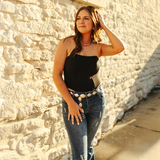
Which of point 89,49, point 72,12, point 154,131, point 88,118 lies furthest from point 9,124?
Result: point 154,131

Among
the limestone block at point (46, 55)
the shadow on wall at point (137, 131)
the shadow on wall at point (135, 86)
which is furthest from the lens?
the shadow on wall at point (135, 86)

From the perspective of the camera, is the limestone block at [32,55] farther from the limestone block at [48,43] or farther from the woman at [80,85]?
the woman at [80,85]

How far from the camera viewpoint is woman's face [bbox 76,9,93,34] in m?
1.67

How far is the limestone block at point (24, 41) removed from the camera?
1919 millimetres

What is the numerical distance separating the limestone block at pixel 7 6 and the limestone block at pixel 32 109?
1045mm

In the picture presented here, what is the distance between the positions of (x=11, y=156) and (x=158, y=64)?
6.49 metres

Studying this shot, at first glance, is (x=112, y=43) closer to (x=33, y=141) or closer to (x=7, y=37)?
(x=7, y=37)

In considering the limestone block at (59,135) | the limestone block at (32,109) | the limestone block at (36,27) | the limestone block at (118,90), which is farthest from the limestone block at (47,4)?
the limestone block at (118,90)

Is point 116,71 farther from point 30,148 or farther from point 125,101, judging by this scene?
point 30,148

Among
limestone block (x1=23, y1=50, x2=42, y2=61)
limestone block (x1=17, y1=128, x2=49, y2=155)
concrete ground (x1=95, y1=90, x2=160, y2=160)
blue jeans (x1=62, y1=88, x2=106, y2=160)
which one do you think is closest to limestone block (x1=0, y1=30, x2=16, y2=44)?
limestone block (x1=23, y1=50, x2=42, y2=61)

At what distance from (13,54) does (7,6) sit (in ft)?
1.62

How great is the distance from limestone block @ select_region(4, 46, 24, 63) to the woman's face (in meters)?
0.74

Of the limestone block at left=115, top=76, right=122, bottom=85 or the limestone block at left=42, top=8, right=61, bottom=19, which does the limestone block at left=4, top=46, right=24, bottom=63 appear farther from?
the limestone block at left=115, top=76, right=122, bottom=85

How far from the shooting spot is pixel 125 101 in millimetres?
4441
